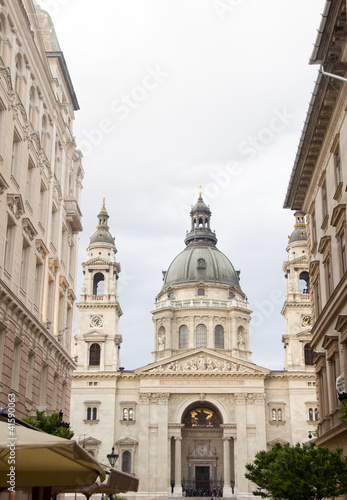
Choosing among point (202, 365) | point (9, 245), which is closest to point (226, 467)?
point (202, 365)

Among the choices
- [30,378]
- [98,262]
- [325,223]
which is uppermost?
[98,262]

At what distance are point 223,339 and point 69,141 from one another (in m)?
55.5

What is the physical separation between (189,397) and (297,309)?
56.9 feet

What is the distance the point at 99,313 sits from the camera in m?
85.8

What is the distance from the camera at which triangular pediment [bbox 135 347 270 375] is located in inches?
3150

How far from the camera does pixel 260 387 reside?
79438mm

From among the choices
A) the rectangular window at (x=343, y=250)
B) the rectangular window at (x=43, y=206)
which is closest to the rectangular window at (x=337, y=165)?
the rectangular window at (x=343, y=250)

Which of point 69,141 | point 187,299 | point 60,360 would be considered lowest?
point 60,360

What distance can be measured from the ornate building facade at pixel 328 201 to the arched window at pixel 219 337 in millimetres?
57262

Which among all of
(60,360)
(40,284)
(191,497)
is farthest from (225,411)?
(40,284)

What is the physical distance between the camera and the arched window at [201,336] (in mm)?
89500

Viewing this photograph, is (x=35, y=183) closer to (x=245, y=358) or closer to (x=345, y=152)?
(x=345, y=152)

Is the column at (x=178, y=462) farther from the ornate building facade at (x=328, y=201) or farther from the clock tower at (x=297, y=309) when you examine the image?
the ornate building facade at (x=328, y=201)

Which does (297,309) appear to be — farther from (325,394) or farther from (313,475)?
(313,475)
